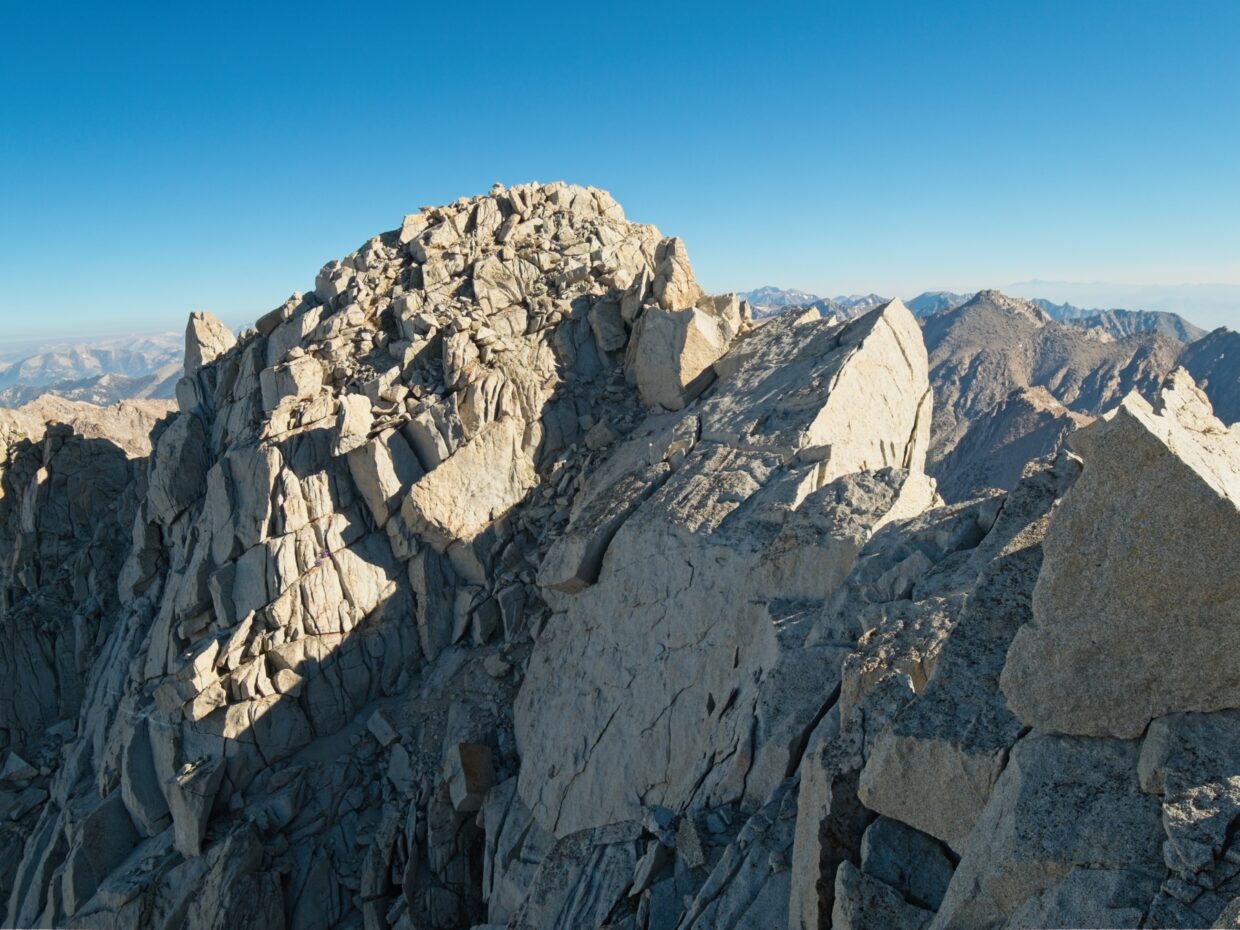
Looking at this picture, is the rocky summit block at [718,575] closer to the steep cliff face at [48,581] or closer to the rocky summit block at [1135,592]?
the rocky summit block at [1135,592]

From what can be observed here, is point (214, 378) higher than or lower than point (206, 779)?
higher

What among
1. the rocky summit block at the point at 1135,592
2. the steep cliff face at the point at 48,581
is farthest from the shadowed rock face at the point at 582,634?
the steep cliff face at the point at 48,581

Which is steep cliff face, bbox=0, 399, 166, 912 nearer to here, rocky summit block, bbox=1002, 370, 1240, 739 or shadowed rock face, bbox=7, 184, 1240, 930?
shadowed rock face, bbox=7, 184, 1240, 930

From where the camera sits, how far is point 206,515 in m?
34.2

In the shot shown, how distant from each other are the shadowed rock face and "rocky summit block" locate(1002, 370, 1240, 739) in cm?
5

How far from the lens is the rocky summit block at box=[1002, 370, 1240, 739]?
26.9 feet

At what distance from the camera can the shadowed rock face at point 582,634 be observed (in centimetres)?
881

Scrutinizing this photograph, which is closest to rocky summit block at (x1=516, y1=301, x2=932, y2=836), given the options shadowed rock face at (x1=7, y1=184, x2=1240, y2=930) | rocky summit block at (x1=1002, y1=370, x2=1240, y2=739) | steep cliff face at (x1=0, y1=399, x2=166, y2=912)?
shadowed rock face at (x1=7, y1=184, x2=1240, y2=930)

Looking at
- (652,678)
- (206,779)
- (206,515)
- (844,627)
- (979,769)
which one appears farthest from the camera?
(206,515)

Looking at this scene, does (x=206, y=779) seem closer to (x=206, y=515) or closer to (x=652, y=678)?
(x=206, y=515)

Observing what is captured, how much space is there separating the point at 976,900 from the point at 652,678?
1482 centimetres

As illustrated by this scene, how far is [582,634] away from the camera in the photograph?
85.9ft

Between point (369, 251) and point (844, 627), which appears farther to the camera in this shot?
point (369, 251)

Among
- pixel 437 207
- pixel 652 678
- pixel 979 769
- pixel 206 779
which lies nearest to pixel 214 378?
pixel 437 207
